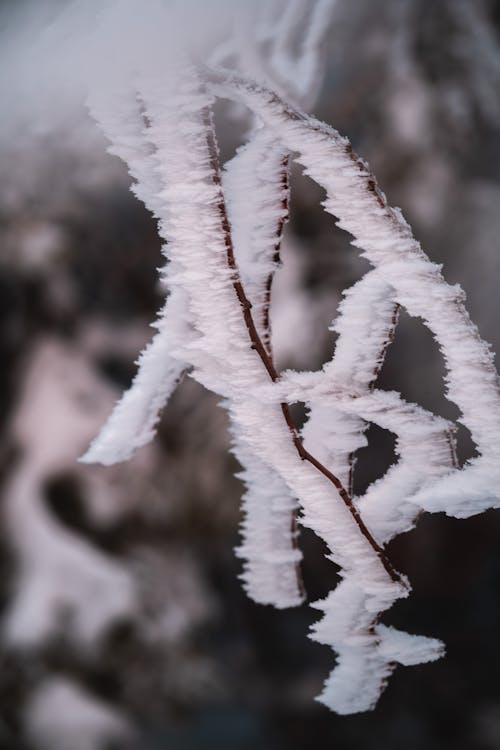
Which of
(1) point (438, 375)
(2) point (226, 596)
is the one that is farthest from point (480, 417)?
(2) point (226, 596)

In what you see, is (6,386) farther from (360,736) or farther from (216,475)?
(360,736)
